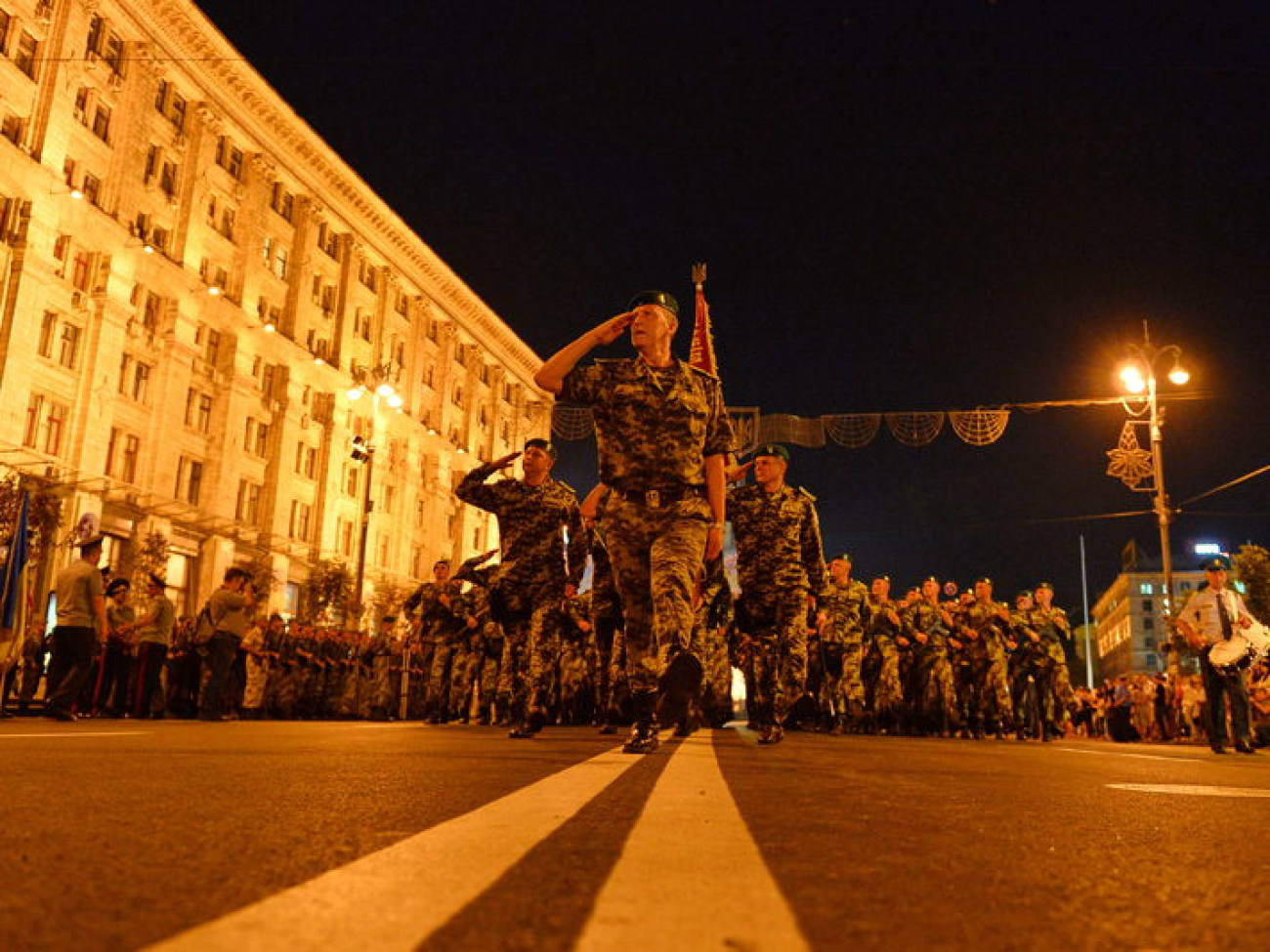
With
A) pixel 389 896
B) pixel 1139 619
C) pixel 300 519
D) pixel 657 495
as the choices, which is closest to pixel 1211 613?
pixel 657 495

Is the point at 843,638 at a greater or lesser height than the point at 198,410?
lesser

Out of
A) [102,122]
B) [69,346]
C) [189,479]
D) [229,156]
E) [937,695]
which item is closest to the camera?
[937,695]

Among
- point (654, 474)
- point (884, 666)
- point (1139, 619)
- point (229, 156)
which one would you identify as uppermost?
point (229, 156)

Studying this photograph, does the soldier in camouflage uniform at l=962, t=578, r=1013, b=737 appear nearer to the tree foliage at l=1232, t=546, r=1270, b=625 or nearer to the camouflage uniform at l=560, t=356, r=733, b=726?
the camouflage uniform at l=560, t=356, r=733, b=726

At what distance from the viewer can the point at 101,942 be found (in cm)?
121

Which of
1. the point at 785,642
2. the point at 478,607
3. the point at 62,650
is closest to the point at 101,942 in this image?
the point at 785,642

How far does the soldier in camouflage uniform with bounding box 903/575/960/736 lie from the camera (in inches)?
641

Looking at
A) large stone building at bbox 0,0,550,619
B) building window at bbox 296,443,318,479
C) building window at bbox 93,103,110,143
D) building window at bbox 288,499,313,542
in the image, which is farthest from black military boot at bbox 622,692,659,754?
building window at bbox 296,443,318,479

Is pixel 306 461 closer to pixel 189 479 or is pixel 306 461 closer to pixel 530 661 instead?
pixel 189 479

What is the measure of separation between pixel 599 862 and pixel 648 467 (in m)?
4.17

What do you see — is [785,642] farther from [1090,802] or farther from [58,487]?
[58,487]

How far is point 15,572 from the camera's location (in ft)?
37.3

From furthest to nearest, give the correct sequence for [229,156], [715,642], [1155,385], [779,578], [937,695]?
[229,156]
[1155,385]
[937,695]
[715,642]
[779,578]

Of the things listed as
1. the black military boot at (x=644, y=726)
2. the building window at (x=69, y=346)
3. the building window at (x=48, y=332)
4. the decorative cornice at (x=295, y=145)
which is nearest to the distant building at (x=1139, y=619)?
the decorative cornice at (x=295, y=145)
